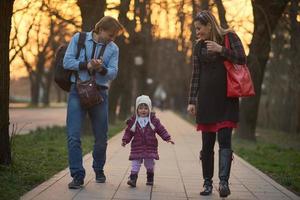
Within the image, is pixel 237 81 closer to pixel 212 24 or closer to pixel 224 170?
pixel 212 24

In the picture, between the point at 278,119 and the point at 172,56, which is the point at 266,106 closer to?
the point at 278,119

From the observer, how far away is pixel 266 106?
3081 cm

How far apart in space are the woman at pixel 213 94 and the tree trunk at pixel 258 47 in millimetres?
9480

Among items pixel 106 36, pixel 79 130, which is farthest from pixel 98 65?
pixel 79 130

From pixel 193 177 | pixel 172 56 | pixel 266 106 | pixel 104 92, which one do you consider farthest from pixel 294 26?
pixel 172 56

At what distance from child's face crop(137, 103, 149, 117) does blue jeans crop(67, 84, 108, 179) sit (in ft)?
1.54

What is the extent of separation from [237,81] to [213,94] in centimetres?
32

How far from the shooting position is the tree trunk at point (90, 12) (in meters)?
14.8

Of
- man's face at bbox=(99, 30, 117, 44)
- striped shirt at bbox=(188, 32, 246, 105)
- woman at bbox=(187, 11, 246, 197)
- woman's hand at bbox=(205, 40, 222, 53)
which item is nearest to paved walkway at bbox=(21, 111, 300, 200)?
woman at bbox=(187, 11, 246, 197)

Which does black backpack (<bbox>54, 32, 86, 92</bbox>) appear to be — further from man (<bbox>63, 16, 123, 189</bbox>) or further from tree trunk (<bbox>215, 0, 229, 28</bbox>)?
tree trunk (<bbox>215, 0, 229, 28</bbox>)

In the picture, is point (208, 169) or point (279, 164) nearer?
point (208, 169)

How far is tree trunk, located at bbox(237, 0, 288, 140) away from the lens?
51.5 feet

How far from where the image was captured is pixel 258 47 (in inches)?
654

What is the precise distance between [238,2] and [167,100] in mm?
64138
